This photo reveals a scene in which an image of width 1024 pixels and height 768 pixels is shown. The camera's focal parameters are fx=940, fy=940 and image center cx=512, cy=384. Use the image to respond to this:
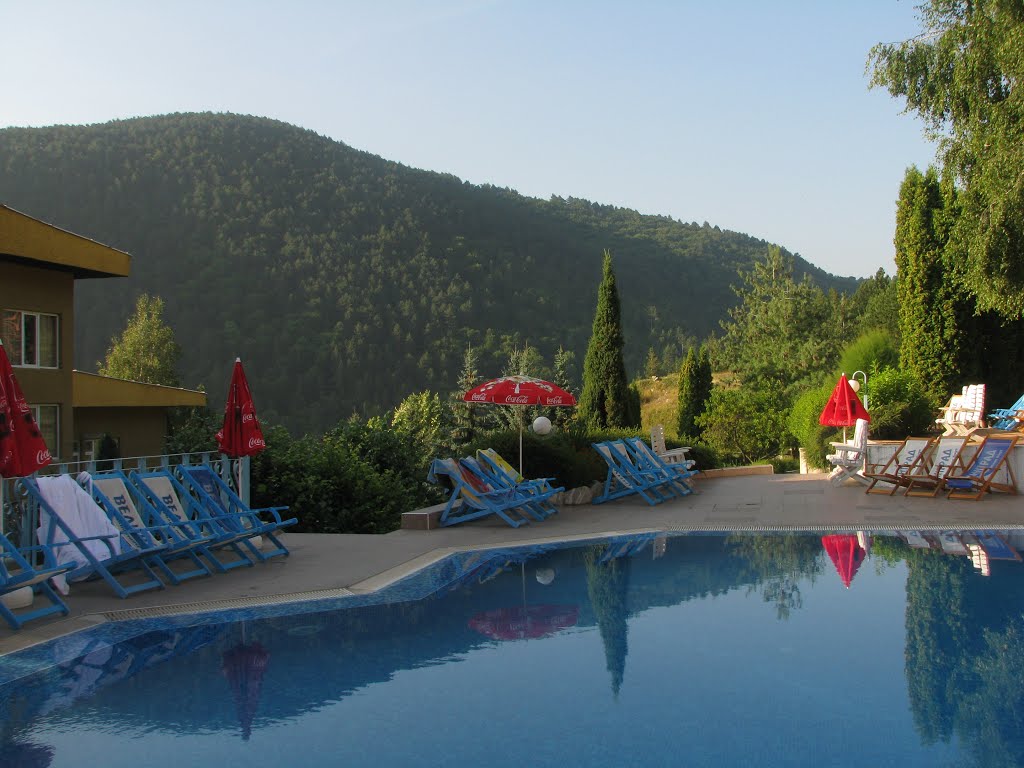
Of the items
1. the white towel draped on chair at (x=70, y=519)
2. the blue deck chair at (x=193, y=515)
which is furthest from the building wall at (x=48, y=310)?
the white towel draped on chair at (x=70, y=519)

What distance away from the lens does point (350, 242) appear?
64188 millimetres

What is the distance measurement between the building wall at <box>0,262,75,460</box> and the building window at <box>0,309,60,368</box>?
4.2 inches

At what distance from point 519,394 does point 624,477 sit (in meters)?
1.79

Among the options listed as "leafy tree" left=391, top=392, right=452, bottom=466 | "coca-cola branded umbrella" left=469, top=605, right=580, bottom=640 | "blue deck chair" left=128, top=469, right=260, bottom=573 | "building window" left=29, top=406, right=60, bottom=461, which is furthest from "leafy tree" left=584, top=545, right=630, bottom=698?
"leafy tree" left=391, top=392, right=452, bottom=466

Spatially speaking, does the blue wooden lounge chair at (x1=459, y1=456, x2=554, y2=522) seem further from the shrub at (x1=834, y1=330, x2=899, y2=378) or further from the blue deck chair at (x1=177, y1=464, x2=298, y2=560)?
the shrub at (x1=834, y1=330, x2=899, y2=378)

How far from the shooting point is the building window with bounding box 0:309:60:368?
17.1 m

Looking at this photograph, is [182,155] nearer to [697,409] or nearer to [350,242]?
[350,242]

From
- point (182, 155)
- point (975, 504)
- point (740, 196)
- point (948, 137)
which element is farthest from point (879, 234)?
point (182, 155)

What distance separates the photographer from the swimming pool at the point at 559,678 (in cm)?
394

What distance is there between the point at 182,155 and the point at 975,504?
63085 millimetres

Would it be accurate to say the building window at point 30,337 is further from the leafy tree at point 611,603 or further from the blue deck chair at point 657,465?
the leafy tree at point 611,603

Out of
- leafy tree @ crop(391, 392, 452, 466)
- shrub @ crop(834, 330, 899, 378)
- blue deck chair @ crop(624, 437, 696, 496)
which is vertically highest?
shrub @ crop(834, 330, 899, 378)

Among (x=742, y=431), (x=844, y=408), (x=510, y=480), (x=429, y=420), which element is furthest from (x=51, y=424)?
(x=429, y=420)

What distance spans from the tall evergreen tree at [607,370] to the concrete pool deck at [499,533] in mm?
9670
